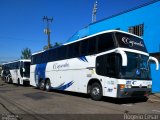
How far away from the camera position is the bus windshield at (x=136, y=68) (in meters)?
12.4

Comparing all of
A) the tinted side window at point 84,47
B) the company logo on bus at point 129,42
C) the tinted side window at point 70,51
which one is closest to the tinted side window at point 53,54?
the tinted side window at point 70,51

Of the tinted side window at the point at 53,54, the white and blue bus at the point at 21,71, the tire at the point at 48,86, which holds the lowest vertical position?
the tire at the point at 48,86

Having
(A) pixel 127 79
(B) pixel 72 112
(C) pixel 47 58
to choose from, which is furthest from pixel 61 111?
(C) pixel 47 58

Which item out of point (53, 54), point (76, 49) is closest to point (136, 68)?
point (76, 49)

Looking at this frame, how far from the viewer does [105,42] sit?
13.5 m

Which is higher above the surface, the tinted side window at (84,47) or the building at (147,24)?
the building at (147,24)

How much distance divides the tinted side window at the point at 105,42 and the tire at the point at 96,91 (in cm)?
197

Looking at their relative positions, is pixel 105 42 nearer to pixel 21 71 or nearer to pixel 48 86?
pixel 48 86

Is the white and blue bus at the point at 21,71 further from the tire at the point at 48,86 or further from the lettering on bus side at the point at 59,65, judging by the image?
the lettering on bus side at the point at 59,65

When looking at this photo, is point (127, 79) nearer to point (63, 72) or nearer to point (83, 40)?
point (83, 40)

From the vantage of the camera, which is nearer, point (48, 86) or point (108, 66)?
point (108, 66)

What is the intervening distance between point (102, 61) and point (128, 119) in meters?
5.19

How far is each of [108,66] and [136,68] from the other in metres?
1.40

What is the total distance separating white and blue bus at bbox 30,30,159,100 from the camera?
1232cm
